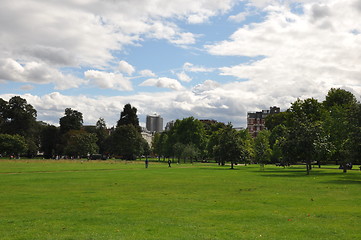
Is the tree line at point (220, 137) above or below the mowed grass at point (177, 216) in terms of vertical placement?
above

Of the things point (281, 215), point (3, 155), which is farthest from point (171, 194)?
point (3, 155)

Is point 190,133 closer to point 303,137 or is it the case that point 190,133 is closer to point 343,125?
point 343,125

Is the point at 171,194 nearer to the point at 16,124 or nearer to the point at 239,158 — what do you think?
the point at 239,158

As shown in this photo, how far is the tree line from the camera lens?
59.4 meters

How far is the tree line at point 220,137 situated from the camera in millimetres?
59406

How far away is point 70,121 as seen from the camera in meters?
160

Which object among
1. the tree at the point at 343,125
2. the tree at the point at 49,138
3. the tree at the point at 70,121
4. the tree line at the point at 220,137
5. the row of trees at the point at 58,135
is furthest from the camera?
the tree at the point at 49,138

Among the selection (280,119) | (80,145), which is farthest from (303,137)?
(80,145)

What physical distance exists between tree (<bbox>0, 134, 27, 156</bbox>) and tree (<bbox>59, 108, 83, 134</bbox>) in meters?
33.5

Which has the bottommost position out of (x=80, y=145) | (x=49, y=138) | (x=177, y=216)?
(x=177, y=216)

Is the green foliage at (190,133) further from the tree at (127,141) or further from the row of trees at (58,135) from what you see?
the row of trees at (58,135)

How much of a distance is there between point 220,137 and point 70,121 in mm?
92854

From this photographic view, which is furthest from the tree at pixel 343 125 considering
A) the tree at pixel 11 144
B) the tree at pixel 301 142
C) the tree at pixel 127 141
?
the tree at pixel 11 144

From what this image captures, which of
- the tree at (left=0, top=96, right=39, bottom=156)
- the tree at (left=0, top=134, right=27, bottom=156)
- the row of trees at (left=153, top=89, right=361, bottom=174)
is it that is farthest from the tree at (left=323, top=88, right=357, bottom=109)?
the tree at (left=0, top=96, right=39, bottom=156)
